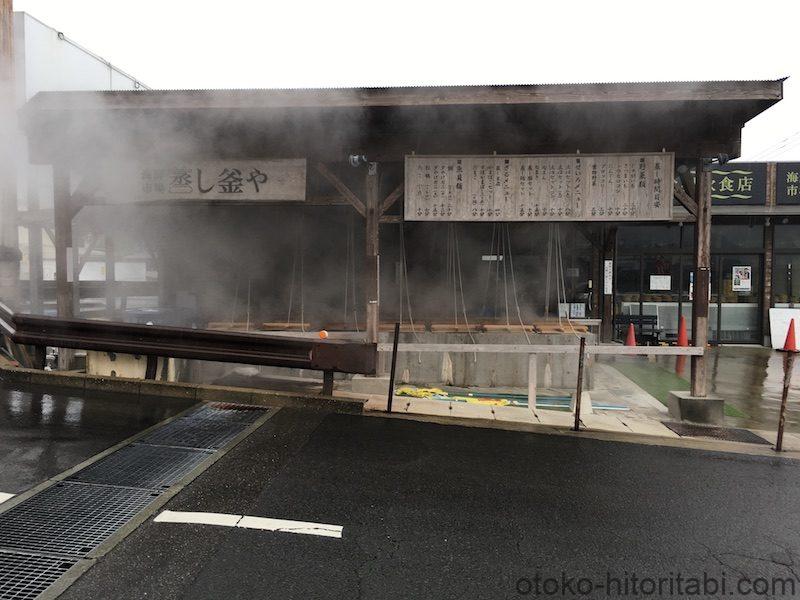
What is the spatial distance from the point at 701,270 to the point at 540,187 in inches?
68.6

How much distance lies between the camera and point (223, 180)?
15.6 ft

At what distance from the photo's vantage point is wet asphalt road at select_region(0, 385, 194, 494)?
2.36 meters

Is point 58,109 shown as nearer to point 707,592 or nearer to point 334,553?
point 334,553

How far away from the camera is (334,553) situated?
1763mm

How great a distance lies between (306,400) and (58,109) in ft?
11.9

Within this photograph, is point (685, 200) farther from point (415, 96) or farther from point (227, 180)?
point (227, 180)

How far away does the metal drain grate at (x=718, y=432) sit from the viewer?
12.0ft

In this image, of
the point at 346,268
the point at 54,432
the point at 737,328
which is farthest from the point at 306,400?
the point at 737,328

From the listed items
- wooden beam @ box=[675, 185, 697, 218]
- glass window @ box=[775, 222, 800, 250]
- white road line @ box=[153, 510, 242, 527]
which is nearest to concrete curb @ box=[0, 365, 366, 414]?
white road line @ box=[153, 510, 242, 527]

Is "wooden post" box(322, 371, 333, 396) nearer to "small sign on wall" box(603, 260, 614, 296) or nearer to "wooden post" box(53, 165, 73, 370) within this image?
"wooden post" box(53, 165, 73, 370)

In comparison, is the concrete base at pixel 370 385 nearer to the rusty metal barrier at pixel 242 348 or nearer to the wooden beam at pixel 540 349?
the wooden beam at pixel 540 349

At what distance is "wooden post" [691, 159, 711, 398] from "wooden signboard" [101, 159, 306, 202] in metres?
3.80

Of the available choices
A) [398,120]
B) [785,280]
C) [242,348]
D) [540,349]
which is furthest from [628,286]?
[242,348]

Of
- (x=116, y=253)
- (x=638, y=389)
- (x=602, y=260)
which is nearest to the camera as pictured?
(x=638, y=389)
